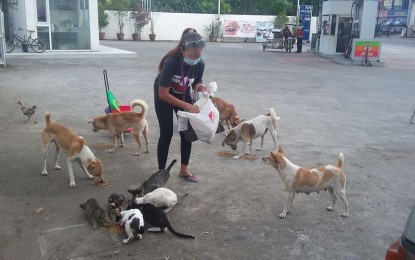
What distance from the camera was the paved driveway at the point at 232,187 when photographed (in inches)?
153

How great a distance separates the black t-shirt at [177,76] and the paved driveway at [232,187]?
1.23 m

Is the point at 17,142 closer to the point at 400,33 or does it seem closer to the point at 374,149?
→ the point at 374,149

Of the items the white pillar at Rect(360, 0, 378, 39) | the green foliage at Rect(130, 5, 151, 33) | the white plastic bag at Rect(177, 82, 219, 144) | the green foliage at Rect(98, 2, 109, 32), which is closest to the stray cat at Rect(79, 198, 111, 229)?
the white plastic bag at Rect(177, 82, 219, 144)

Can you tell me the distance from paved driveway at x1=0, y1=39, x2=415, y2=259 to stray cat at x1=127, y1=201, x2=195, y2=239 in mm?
88

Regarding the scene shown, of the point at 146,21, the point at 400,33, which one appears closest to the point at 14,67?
the point at 146,21

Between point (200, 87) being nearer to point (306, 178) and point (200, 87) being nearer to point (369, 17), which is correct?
point (306, 178)

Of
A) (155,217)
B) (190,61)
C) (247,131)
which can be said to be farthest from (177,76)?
(247,131)

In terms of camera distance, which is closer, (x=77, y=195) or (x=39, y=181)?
(x=77, y=195)

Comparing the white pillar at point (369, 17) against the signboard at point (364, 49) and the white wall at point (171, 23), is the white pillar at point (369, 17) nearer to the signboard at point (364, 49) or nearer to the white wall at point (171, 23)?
the signboard at point (364, 49)

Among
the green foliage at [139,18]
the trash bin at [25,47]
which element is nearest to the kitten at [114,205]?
the trash bin at [25,47]

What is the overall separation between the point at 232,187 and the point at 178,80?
1.52 metres

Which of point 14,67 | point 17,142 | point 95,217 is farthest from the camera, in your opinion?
point 14,67

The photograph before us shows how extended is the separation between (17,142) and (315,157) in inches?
189

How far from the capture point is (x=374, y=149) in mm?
7059
